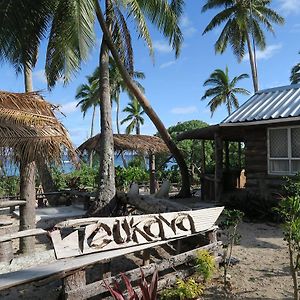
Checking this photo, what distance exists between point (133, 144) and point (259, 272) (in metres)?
10.7

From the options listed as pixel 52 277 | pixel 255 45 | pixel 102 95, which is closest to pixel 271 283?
pixel 52 277

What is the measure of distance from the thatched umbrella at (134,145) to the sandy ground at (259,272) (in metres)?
8.14

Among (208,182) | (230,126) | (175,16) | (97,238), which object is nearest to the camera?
(97,238)

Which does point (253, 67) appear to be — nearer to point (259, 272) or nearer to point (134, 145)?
point (134, 145)

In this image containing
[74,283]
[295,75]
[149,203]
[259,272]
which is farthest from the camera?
[295,75]

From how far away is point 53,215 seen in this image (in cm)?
1256

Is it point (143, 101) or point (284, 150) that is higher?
point (143, 101)

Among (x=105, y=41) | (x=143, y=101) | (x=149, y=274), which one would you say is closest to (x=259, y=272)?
(x=149, y=274)

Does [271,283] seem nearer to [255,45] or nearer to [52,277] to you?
[52,277]

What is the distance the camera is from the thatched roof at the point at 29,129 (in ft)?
18.4

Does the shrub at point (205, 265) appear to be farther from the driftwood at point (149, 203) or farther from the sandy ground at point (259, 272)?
the driftwood at point (149, 203)

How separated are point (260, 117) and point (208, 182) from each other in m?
4.45

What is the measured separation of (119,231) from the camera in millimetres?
5230

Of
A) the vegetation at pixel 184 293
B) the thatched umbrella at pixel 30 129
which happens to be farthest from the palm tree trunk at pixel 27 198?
the vegetation at pixel 184 293
